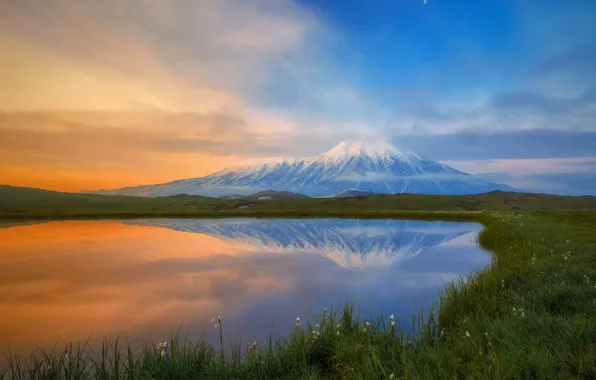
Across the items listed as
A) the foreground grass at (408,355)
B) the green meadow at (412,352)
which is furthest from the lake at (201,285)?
the foreground grass at (408,355)

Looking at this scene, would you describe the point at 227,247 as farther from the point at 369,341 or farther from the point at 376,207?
the point at 376,207

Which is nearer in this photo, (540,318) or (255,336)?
(540,318)

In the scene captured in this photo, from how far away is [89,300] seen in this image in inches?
450

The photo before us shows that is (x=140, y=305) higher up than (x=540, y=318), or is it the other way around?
(x=540, y=318)

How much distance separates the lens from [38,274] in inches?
594

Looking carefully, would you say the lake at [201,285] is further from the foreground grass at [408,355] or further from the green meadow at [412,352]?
the foreground grass at [408,355]

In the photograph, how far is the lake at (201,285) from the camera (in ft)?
29.7

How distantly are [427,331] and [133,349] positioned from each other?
5.65 metres

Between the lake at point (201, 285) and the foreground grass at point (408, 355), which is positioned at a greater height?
the foreground grass at point (408, 355)

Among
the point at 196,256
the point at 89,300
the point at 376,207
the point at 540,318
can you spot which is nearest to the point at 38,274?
the point at 89,300

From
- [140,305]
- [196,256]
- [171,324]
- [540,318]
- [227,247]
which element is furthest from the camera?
[227,247]

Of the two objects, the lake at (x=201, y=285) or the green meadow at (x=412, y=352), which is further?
the lake at (x=201, y=285)

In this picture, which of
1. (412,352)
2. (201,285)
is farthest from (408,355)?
(201,285)

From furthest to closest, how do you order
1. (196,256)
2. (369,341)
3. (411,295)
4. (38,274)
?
1. (196,256)
2. (38,274)
3. (411,295)
4. (369,341)
